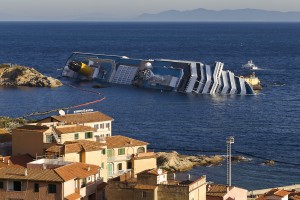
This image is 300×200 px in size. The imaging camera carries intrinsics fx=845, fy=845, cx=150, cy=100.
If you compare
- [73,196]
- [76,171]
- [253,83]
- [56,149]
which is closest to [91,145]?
[56,149]

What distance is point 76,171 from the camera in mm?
36969

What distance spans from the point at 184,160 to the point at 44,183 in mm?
28082

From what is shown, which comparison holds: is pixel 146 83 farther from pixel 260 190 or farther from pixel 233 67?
pixel 260 190

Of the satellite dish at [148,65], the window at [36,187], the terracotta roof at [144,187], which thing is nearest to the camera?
the terracotta roof at [144,187]

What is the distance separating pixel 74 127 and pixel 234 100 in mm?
62343

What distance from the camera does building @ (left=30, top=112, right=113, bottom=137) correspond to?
49312 millimetres

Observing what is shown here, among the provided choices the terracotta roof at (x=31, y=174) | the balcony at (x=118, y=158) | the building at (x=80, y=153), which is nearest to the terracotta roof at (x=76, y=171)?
the terracotta roof at (x=31, y=174)

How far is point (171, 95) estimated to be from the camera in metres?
111

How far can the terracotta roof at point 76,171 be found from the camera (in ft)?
117

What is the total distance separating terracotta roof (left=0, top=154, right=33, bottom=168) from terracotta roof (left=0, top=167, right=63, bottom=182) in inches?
127

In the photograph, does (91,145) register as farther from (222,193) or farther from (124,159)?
(222,193)

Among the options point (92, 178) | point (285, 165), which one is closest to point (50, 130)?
point (92, 178)

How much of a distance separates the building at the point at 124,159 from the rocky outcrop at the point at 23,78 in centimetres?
7547

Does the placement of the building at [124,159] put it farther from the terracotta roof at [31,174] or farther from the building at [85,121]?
the terracotta roof at [31,174]
